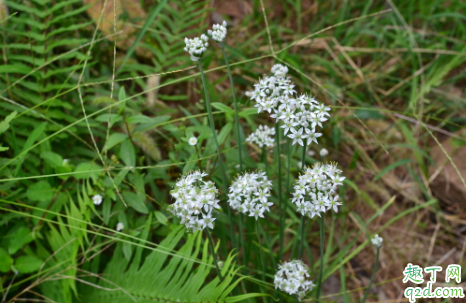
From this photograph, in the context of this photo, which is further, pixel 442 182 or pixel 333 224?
pixel 442 182

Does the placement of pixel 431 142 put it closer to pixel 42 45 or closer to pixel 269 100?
pixel 269 100

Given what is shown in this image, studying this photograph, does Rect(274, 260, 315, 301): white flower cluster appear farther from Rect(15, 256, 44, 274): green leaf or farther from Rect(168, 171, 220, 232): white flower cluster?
Rect(15, 256, 44, 274): green leaf

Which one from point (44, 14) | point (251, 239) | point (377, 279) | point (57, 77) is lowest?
point (251, 239)

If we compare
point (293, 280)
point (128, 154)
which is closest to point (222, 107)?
point (128, 154)

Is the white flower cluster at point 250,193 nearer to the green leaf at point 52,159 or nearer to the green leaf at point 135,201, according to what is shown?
the green leaf at point 135,201

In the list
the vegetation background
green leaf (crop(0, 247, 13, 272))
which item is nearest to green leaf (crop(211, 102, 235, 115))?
the vegetation background

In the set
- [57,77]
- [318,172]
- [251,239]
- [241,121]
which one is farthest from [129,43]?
[318,172]

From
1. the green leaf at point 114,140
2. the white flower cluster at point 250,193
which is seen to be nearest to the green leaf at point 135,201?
the green leaf at point 114,140

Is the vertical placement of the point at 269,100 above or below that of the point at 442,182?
below

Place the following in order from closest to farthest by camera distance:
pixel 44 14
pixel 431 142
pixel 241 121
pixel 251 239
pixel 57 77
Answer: pixel 251 239 → pixel 44 14 → pixel 57 77 → pixel 241 121 → pixel 431 142
